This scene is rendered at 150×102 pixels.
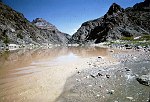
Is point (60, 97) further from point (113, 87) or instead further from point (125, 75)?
point (125, 75)


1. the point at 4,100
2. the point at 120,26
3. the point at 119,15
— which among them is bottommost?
the point at 4,100

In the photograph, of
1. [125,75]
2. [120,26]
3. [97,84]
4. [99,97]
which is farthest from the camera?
[120,26]

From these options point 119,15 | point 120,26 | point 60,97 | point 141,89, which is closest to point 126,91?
point 141,89

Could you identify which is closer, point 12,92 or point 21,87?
point 12,92

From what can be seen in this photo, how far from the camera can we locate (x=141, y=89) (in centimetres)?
1062

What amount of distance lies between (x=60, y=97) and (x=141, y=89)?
4464 mm

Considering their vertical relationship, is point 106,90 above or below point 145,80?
below

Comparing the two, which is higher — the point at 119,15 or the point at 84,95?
the point at 119,15

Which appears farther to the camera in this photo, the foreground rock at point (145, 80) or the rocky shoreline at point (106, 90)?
the foreground rock at point (145, 80)

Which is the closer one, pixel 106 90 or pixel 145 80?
pixel 106 90

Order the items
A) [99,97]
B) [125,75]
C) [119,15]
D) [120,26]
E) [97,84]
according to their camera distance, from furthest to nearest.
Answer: [119,15], [120,26], [125,75], [97,84], [99,97]

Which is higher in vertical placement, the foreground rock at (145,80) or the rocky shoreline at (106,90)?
the foreground rock at (145,80)

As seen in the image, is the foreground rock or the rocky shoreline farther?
the foreground rock

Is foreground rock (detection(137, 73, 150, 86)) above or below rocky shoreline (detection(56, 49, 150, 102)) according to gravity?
above
